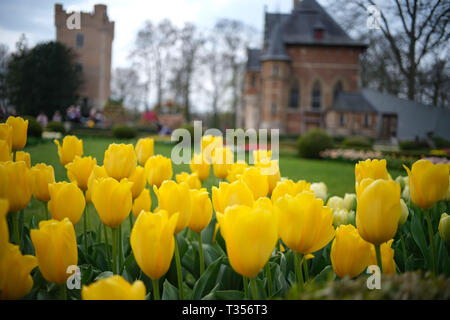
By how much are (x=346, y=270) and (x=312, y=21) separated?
28.4 meters

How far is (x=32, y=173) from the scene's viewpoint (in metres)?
1.10

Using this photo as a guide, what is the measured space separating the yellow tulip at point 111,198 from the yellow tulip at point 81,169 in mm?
384

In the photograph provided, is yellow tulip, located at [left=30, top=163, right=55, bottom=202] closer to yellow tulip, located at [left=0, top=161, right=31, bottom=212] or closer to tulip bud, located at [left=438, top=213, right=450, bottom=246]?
yellow tulip, located at [left=0, top=161, right=31, bottom=212]

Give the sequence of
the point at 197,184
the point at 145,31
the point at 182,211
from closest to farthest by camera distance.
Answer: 1. the point at 182,211
2. the point at 197,184
3. the point at 145,31

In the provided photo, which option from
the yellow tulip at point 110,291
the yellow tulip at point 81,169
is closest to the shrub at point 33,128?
the yellow tulip at point 81,169

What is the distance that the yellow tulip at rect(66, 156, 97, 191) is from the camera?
48.4 inches

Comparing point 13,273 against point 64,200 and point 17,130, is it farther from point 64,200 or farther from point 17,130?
point 17,130

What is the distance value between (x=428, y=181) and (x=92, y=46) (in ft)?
5.65

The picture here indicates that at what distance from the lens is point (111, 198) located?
888mm

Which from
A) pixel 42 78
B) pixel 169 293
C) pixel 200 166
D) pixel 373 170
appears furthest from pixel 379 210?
pixel 42 78

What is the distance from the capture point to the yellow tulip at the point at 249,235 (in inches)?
25.2
